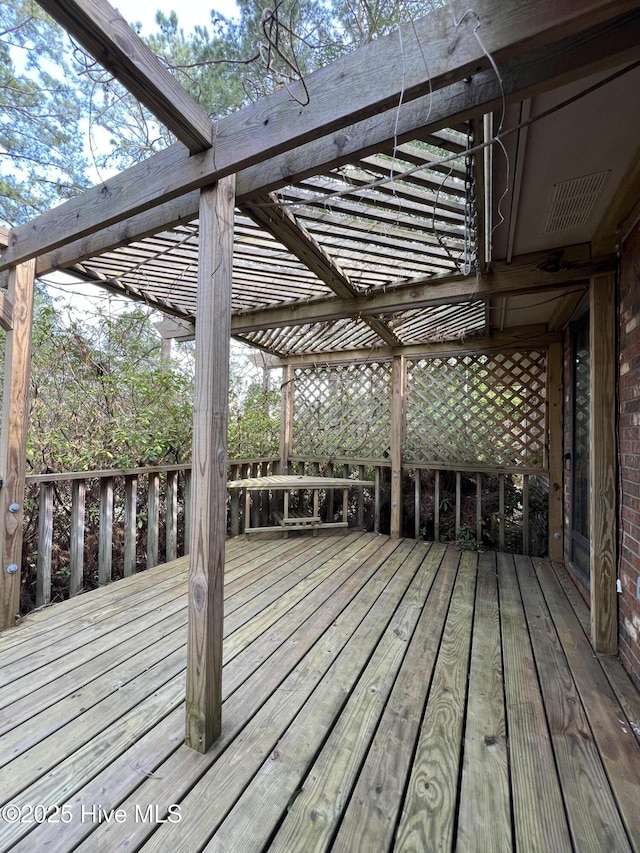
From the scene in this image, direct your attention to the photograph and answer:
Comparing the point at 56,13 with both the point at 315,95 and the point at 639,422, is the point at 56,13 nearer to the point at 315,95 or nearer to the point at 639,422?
the point at 315,95

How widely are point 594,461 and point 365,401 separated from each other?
2656mm

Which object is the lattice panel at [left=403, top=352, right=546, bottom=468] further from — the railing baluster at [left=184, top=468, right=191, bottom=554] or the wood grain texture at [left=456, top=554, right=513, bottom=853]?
the railing baluster at [left=184, top=468, right=191, bottom=554]

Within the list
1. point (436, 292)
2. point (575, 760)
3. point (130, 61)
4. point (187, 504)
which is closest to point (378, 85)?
point (130, 61)

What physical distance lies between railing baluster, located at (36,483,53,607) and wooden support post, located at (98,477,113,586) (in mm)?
323

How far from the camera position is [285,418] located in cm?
475

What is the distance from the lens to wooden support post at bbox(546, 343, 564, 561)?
3.22 metres

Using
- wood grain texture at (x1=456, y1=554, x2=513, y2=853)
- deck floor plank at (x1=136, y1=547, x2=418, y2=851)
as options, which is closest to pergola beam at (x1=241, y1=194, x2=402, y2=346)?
deck floor plank at (x1=136, y1=547, x2=418, y2=851)

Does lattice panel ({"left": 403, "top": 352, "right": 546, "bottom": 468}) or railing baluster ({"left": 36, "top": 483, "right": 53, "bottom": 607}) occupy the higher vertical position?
lattice panel ({"left": 403, "top": 352, "right": 546, "bottom": 468})

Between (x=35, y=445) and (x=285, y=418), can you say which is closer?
(x=35, y=445)

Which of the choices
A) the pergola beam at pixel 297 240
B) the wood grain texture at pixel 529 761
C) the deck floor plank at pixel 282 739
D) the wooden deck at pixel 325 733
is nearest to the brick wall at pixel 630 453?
the wooden deck at pixel 325 733

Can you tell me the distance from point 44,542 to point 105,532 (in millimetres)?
371

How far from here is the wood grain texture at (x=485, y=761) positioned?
936 mm

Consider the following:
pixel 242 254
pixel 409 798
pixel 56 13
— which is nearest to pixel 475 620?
pixel 409 798

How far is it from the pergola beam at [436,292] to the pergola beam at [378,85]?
1.42 m
